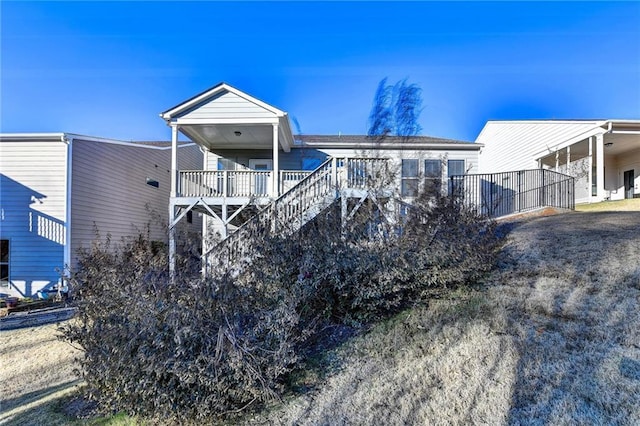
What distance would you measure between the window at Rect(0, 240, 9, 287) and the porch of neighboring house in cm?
2005

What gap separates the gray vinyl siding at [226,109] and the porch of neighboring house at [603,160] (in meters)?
12.5

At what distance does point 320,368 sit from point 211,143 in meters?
10.3

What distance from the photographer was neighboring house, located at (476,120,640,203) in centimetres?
1240

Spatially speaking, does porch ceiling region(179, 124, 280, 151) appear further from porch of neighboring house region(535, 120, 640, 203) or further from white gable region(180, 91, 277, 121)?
porch of neighboring house region(535, 120, 640, 203)

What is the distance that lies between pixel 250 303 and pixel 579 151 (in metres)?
18.0

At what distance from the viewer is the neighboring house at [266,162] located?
775 centimetres

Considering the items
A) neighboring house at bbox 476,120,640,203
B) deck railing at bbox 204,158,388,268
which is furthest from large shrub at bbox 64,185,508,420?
neighboring house at bbox 476,120,640,203

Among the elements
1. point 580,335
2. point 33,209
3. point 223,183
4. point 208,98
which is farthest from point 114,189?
point 580,335

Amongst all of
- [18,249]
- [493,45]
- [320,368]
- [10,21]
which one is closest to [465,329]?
[320,368]

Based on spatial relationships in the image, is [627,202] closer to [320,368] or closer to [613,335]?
[613,335]

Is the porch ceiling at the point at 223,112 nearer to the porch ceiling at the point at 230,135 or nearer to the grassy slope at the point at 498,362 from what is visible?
the porch ceiling at the point at 230,135

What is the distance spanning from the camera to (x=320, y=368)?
3.30m

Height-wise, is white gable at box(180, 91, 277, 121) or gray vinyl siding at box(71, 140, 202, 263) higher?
white gable at box(180, 91, 277, 121)

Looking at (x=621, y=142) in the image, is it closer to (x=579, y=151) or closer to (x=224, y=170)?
(x=579, y=151)
